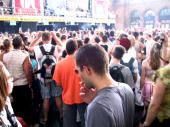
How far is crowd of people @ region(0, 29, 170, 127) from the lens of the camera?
48.9 inches

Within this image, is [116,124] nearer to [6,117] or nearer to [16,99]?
[6,117]

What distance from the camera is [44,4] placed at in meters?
17.9

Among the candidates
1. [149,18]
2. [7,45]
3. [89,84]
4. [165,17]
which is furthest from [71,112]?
[149,18]

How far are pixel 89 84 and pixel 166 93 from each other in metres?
0.62

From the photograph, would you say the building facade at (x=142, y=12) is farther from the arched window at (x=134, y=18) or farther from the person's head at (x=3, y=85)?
the person's head at (x=3, y=85)

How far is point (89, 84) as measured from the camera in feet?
4.20

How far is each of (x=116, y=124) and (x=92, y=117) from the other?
19cm

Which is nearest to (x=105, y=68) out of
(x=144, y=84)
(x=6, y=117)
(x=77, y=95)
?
(x=6, y=117)

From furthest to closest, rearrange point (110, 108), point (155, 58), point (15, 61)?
point (15, 61)
point (155, 58)
point (110, 108)

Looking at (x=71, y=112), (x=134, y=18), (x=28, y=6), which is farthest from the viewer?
(x=134, y=18)

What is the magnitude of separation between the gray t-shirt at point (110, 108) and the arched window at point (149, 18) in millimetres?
31413

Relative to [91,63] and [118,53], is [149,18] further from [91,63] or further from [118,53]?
[91,63]

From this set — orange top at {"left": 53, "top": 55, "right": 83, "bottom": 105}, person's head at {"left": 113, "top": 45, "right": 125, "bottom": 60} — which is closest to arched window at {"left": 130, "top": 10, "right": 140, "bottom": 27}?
person's head at {"left": 113, "top": 45, "right": 125, "bottom": 60}

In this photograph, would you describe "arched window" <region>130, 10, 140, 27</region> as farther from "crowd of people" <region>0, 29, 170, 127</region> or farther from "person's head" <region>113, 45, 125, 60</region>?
"person's head" <region>113, 45, 125, 60</region>
